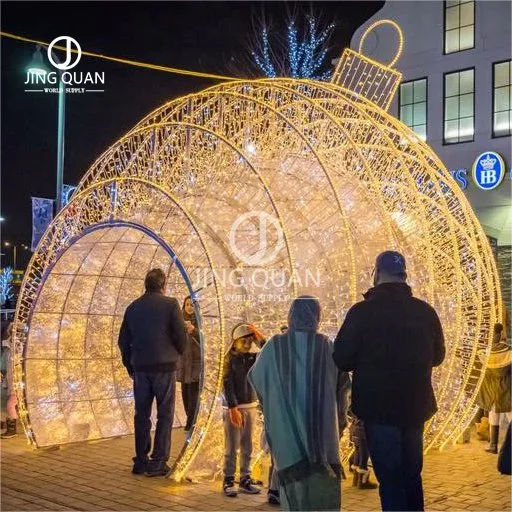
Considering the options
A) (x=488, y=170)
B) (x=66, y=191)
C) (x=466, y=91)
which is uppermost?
(x=466, y=91)

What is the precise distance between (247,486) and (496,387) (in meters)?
3.56

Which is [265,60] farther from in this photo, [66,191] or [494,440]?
[494,440]

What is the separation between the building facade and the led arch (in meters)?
7.17

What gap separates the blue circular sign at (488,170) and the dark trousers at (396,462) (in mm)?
12226

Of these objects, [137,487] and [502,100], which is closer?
[137,487]

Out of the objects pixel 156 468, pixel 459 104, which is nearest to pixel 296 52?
pixel 459 104

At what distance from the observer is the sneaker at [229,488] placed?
20.8 feet

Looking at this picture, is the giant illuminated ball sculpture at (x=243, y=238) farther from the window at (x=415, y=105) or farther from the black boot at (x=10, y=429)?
the window at (x=415, y=105)

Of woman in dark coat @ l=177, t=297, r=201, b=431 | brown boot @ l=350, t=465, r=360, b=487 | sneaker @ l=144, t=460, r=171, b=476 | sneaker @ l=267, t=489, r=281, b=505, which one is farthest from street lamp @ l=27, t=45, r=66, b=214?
sneaker @ l=267, t=489, r=281, b=505

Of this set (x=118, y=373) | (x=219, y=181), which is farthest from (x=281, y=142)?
(x=118, y=373)

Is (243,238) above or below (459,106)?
below

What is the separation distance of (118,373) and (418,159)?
15.0 ft

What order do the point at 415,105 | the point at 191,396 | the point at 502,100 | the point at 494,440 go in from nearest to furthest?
the point at 494,440
the point at 191,396
the point at 502,100
the point at 415,105

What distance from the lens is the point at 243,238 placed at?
24.7ft
